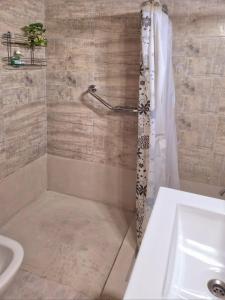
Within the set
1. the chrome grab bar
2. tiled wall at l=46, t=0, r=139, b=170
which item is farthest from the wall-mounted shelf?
the chrome grab bar

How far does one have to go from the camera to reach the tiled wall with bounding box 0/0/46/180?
1.85 metres

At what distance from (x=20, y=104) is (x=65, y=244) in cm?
113

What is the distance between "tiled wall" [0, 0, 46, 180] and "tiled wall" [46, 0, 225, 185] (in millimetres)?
120

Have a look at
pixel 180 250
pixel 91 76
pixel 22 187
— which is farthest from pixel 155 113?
pixel 22 187

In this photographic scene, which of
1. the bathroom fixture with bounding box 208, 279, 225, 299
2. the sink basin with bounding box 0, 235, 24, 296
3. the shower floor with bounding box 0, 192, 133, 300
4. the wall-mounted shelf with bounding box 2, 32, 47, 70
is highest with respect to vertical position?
the wall-mounted shelf with bounding box 2, 32, 47, 70

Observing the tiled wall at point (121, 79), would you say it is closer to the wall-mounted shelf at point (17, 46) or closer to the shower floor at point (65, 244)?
the wall-mounted shelf at point (17, 46)

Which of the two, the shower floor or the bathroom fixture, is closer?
the bathroom fixture

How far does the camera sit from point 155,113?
5.51 ft

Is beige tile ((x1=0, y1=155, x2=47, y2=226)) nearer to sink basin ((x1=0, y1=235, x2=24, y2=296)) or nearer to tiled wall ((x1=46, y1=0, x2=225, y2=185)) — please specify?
tiled wall ((x1=46, y1=0, x2=225, y2=185))

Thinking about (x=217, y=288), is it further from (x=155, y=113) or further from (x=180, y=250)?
(x=155, y=113)

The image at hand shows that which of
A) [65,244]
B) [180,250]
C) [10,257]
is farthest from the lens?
[65,244]

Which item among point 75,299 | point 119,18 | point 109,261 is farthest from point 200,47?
point 75,299

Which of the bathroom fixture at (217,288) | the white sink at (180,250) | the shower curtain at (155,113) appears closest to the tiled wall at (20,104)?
the shower curtain at (155,113)

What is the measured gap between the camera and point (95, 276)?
5.28 feet
